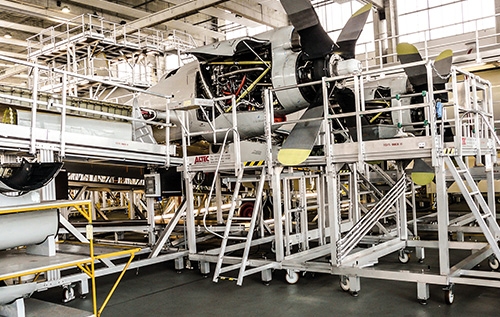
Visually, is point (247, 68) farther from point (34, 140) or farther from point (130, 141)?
point (34, 140)

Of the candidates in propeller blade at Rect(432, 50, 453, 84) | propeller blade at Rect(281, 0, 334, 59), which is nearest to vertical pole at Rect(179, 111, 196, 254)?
propeller blade at Rect(281, 0, 334, 59)

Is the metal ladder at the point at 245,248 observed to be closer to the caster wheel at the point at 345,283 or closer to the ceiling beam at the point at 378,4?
the caster wheel at the point at 345,283

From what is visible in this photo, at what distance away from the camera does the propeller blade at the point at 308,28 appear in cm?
689

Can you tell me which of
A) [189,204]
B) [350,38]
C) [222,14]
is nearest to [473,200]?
[350,38]

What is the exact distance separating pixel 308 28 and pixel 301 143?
1.72 metres

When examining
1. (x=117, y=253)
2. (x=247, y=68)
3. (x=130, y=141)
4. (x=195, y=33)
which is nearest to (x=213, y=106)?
(x=247, y=68)

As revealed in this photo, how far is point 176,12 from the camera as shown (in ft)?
57.7

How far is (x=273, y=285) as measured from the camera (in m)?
7.21

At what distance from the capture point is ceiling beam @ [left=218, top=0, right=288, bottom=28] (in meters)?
19.8

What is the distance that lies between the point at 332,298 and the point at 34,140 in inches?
179

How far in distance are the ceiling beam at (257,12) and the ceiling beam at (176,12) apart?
1.70 m

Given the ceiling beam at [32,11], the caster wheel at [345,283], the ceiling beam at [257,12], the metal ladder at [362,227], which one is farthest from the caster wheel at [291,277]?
the ceiling beam at [257,12]

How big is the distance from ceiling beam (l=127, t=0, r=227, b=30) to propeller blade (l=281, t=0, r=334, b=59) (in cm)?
1004

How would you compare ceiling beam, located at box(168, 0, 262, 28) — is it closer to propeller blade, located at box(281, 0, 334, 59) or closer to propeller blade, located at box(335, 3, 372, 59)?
propeller blade, located at box(335, 3, 372, 59)
